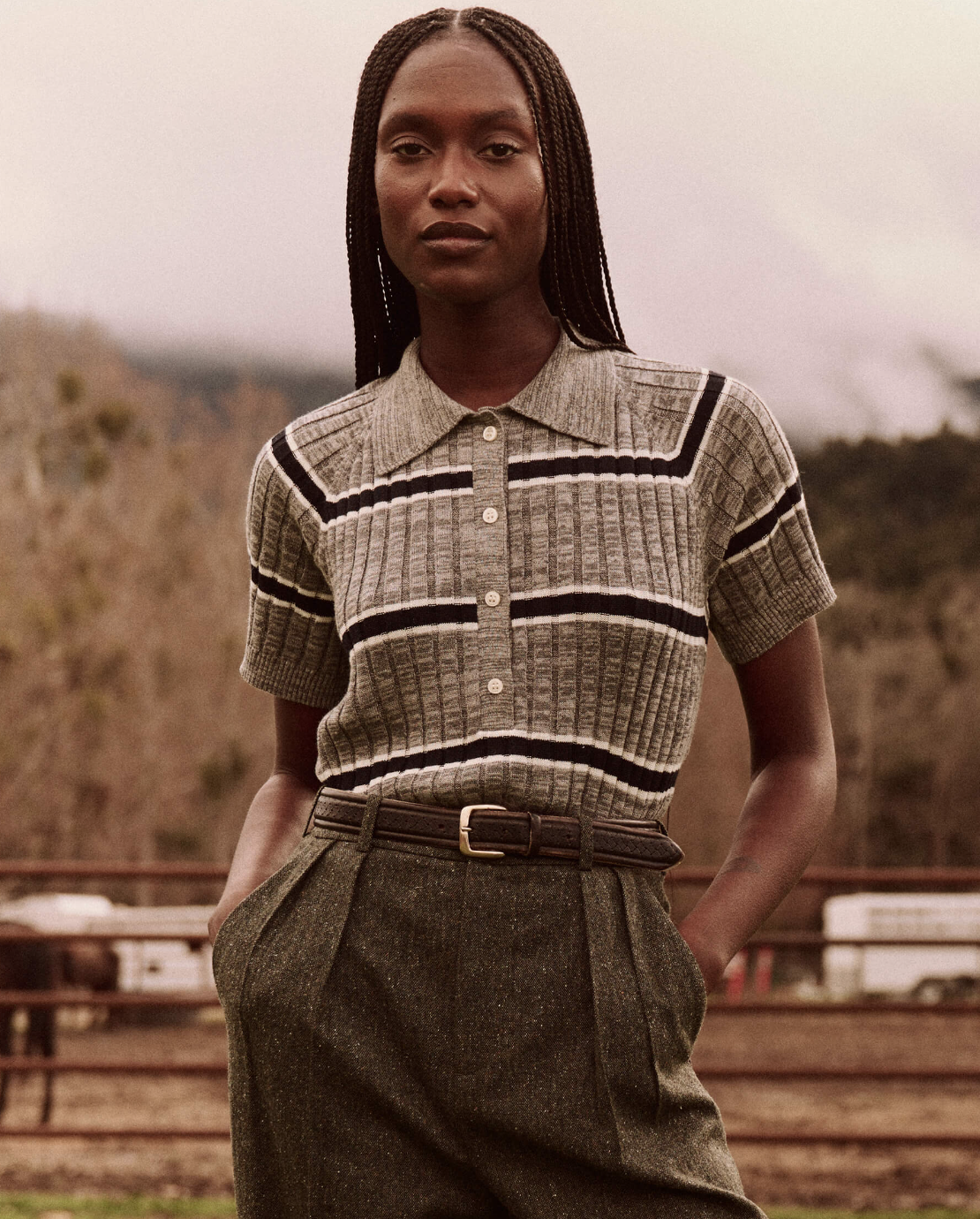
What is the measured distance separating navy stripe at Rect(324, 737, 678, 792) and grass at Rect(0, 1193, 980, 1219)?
14.0 feet

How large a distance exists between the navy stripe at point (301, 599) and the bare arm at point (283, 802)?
127mm

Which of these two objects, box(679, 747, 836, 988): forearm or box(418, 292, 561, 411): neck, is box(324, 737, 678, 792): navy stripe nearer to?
box(679, 747, 836, 988): forearm

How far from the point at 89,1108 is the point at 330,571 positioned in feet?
39.3

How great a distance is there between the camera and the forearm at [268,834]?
5.37 feet

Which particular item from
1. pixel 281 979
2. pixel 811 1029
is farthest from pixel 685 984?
pixel 811 1029

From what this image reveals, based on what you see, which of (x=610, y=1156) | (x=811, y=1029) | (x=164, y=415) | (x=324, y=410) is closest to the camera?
(x=610, y=1156)

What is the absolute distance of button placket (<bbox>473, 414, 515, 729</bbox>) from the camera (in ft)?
4.59

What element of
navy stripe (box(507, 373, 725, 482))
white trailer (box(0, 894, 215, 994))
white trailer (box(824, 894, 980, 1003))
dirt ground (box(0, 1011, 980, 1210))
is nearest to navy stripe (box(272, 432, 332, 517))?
navy stripe (box(507, 373, 725, 482))

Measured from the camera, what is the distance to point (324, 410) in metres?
1.67

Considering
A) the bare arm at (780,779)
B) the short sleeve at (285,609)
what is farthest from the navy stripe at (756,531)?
the short sleeve at (285,609)

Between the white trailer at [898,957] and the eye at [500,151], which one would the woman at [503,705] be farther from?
the white trailer at [898,957]

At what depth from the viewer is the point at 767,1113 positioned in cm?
1133

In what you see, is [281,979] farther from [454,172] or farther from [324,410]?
[454,172]

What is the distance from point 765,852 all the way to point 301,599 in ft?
1.83
